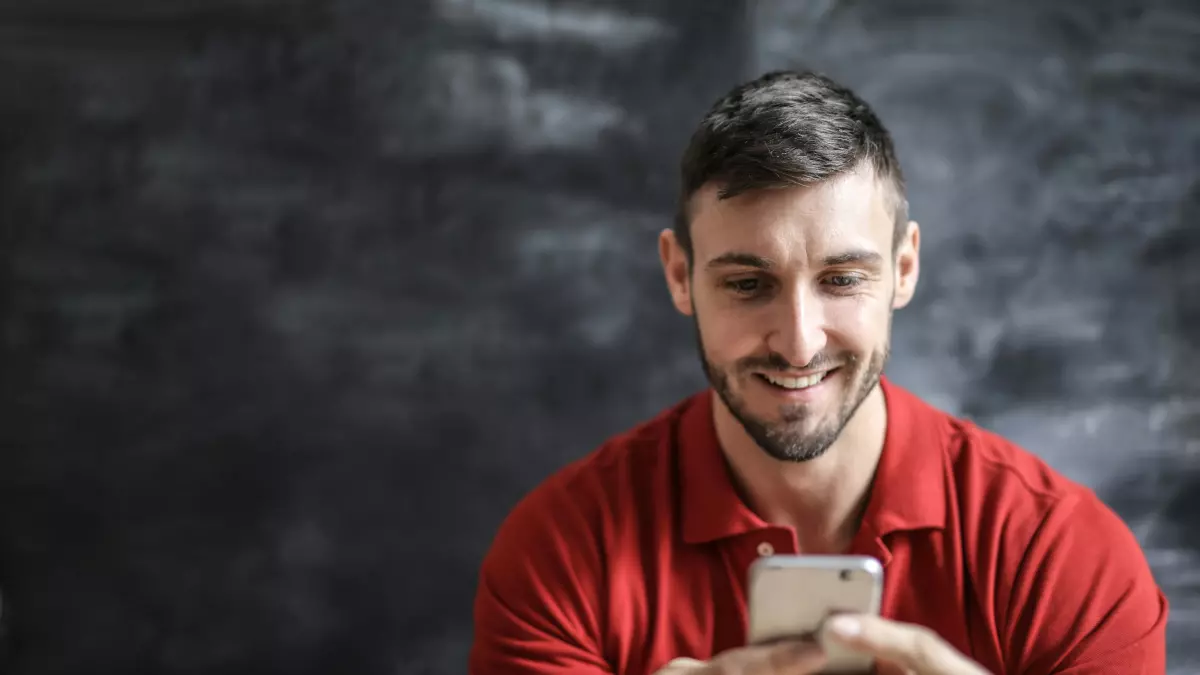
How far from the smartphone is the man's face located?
307 mm

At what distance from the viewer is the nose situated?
1385 mm

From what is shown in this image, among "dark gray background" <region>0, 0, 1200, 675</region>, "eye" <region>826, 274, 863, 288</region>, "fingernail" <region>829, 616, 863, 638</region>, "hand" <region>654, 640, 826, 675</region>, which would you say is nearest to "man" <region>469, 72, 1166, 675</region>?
"eye" <region>826, 274, 863, 288</region>

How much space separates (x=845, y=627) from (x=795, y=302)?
0.42 meters

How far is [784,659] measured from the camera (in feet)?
3.93

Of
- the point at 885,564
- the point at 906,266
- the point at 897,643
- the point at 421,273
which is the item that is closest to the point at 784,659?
the point at 897,643

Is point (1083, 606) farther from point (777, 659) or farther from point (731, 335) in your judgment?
point (731, 335)

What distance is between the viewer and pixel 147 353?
6.67ft

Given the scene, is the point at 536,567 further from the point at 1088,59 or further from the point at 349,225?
the point at 1088,59

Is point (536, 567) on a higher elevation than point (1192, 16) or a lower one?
lower

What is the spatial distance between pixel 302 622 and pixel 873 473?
1148 millimetres

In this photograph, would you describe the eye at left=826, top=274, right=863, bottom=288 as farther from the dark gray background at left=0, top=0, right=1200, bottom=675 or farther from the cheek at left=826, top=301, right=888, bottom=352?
the dark gray background at left=0, top=0, right=1200, bottom=675

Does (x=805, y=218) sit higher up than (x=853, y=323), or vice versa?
(x=805, y=218)

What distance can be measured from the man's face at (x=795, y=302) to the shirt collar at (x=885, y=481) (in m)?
0.09

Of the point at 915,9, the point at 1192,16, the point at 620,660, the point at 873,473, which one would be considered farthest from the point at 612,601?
the point at 1192,16
